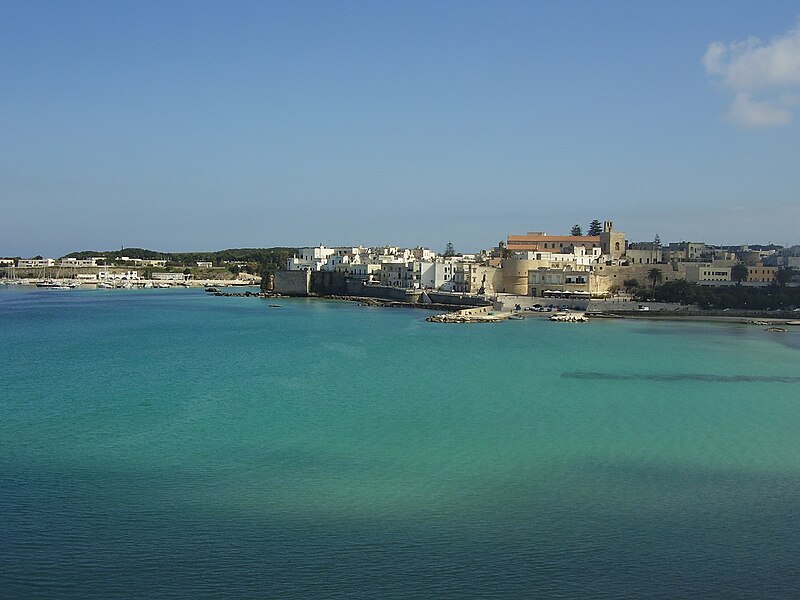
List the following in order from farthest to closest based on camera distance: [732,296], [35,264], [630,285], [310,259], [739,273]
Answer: [35,264]
[310,259]
[630,285]
[739,273]
[732,296]

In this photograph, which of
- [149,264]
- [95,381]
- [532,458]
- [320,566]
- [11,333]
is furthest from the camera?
[149,264]

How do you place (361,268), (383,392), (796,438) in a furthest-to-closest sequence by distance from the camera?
(361,268) < (383,392) < (796,438)

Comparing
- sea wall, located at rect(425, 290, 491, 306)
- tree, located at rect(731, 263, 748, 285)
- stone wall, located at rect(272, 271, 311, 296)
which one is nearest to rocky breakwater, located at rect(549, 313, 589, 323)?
sea wall, located at rect(425, 290, 491, 306)

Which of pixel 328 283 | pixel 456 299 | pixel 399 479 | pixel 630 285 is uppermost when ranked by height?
pixel 630 285

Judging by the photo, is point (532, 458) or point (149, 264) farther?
point (149, 264)

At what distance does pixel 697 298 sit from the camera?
3231cm

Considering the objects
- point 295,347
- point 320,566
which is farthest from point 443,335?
point 320,566

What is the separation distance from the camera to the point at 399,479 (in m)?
8.04

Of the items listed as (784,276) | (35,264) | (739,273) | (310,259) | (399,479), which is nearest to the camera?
(399,479)

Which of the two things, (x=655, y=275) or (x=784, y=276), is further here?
(x=655, y=275)

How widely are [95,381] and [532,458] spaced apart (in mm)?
9019

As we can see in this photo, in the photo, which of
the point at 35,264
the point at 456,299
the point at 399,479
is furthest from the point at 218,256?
the point at 399,479

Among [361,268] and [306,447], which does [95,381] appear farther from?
[361,268]

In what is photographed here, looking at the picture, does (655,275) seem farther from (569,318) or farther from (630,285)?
(569,318)
